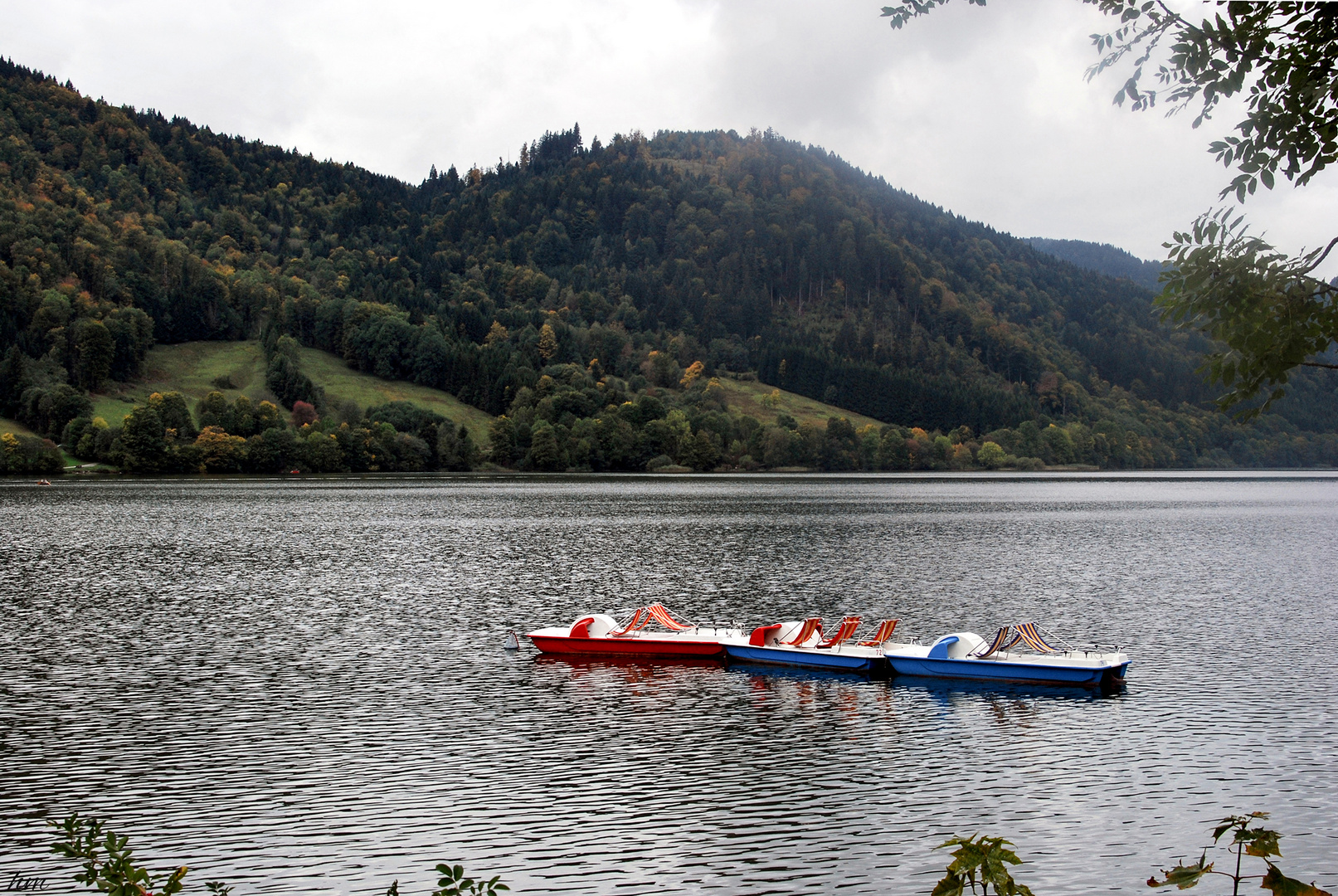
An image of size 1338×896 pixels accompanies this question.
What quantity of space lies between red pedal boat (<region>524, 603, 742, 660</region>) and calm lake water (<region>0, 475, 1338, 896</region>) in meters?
1.59

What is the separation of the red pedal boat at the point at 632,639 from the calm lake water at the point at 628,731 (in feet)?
5.21

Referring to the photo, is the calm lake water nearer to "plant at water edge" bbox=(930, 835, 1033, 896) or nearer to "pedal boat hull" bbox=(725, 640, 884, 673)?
"pedal boat hull" bbox=(725, 640, 884, 673)

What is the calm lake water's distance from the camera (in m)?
21.5

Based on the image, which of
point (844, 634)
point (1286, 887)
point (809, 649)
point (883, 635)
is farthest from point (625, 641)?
point (1286, 887)

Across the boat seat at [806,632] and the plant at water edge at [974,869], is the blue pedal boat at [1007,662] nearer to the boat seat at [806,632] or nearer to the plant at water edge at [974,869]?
the boat seat at [806,632]

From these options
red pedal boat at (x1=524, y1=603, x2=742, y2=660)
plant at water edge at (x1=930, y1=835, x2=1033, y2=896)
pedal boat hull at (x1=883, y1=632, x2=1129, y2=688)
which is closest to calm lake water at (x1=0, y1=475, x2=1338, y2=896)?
pedal boat hull at (x1=883, y1=632, x2=1129, y2=688)

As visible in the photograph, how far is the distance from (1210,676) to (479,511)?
108 m

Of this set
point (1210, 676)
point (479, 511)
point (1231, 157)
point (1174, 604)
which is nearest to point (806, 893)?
point (1231, 157)

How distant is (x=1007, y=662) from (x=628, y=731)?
15.8 metres

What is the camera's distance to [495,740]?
30547mm

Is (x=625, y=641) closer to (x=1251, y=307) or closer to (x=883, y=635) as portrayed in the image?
(x=883, y=635)

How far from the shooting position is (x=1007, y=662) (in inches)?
1532

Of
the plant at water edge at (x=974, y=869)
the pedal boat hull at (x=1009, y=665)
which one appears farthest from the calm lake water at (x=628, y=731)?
the plant at water edge at (x=974, y=869)

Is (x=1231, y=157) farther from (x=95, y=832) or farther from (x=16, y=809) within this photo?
(x=16, y=809)
